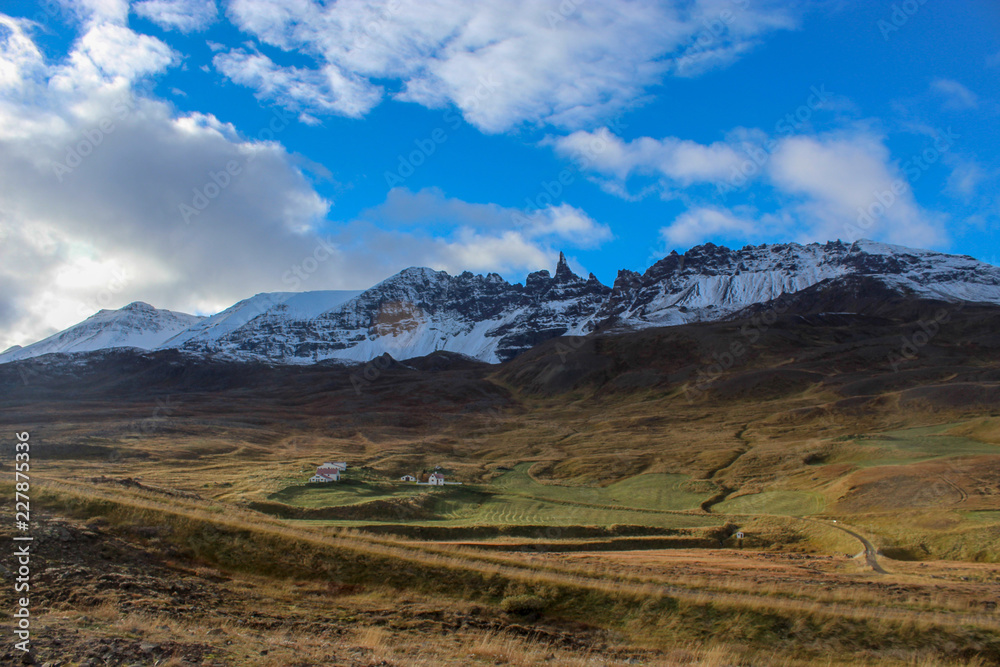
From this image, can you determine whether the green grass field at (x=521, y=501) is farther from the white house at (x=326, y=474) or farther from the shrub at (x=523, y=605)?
the shrub at (x=523, y=605)

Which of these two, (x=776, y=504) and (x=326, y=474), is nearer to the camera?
(x=326, y=474)

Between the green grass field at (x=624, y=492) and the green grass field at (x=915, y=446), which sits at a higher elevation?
the green grass field at (x=915, y=446)

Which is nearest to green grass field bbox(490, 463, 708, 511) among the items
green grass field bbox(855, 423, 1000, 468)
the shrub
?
green grass field bbox(855, 423, 1000, 468)

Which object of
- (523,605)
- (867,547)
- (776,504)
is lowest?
(776,504)

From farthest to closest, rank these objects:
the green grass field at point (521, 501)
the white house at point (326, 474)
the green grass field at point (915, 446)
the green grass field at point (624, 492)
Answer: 1. the green grass field at point (915, 446)
2. the green grass field at point (624, 492)
3. the white house at point (326, 474)
4. the green grass field at point (521, 501)


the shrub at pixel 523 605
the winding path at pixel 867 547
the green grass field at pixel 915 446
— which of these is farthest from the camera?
the green grass field at pixel 915 446

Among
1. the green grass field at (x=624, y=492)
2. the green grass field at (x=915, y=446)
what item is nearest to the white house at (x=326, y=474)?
the green grass field at (x=624, y=492)

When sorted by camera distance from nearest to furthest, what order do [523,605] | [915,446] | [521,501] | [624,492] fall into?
[523,605]
[521,501]
[624,492]
[915,446]

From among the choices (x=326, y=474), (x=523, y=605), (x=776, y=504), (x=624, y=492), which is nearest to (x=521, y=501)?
(x=624, y=492)

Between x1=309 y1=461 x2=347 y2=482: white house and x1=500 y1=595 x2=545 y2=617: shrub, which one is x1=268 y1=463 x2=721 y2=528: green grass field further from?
x1=500 y1=595 x2=545 y2=617: shrub

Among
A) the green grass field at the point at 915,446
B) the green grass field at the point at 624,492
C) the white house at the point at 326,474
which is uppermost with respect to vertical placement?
the green grass field at the point at 915,446

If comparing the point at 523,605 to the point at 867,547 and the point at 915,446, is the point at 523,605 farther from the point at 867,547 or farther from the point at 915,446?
the point at 915,446

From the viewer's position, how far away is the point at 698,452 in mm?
87438

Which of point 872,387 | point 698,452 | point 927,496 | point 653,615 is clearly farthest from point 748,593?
point 872,387
